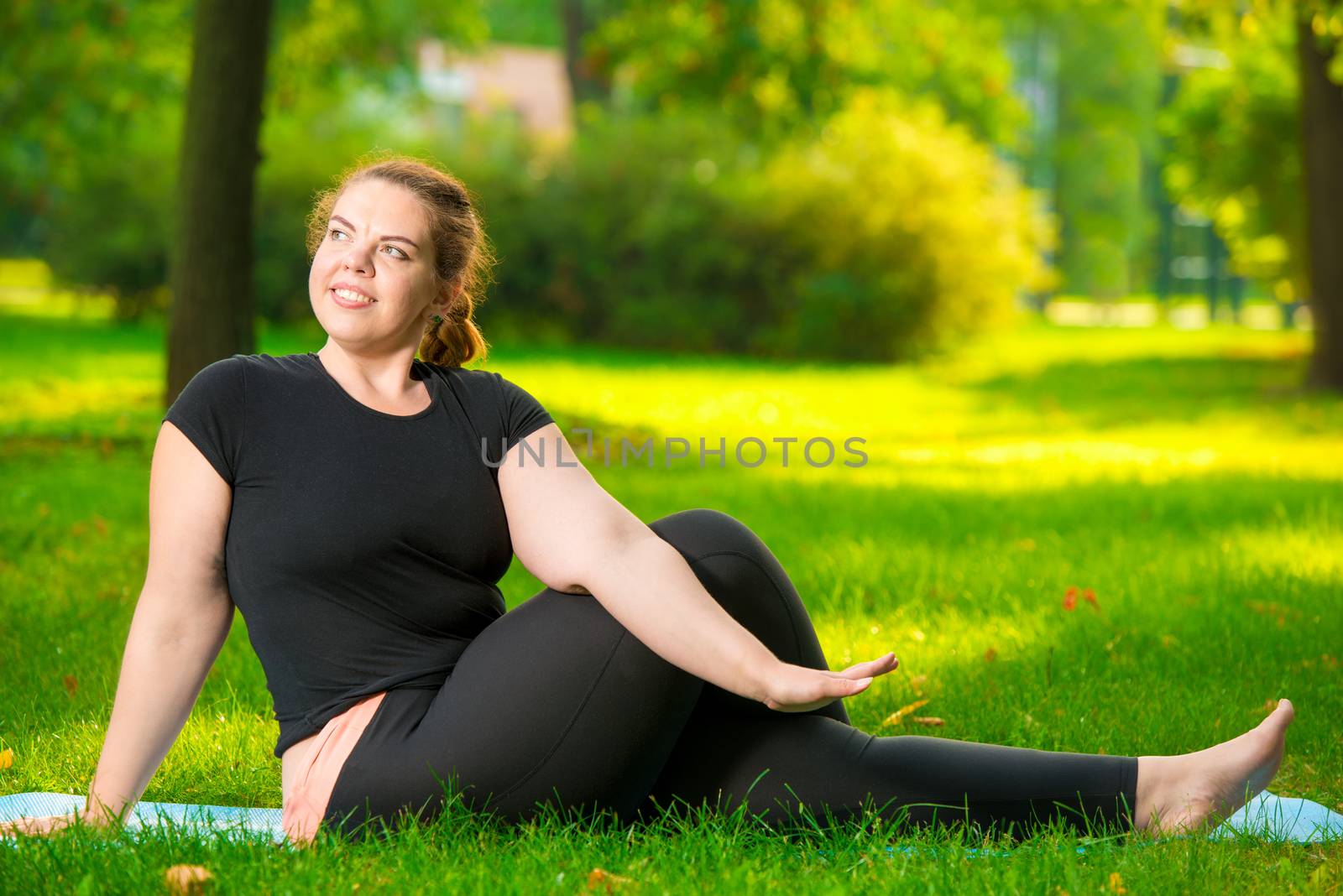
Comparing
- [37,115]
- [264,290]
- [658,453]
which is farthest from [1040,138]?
[658,453]

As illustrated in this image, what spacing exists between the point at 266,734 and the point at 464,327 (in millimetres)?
1462

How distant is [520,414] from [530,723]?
0.67 metres

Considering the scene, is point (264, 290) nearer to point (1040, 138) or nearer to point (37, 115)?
point (37, 115)

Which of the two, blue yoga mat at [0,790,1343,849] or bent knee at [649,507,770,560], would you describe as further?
blue yoga mat at [0,790,1343,849]

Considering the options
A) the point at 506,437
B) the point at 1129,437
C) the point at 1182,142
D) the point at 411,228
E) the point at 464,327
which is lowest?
the point at 1129,437

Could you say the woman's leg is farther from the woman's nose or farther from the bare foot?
the bare foot

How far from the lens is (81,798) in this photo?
3.32 m

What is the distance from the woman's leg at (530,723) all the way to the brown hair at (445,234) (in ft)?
2.23

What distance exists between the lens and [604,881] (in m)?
2.72

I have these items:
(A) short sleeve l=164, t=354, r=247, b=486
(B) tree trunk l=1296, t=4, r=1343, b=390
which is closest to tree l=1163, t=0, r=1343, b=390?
(B) tree trunk l=1296, t=4, r=1343, b=390

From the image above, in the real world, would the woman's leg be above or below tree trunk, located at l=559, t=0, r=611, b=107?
below

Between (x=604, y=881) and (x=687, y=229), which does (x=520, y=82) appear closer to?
(x=687, y=229)

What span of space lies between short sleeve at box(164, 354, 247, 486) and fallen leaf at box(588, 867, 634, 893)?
1018mm

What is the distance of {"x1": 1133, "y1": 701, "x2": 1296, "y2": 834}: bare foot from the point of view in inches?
117
